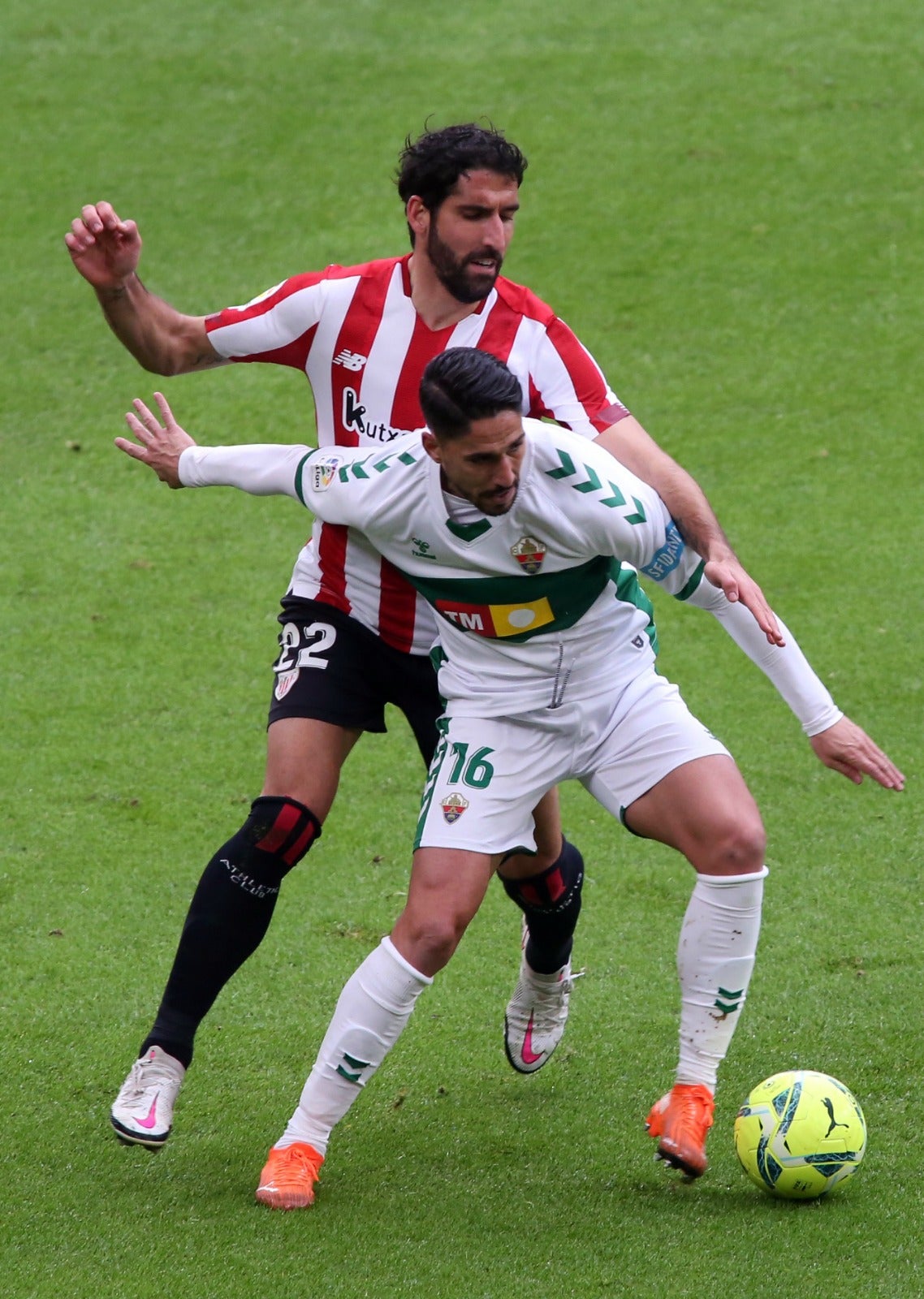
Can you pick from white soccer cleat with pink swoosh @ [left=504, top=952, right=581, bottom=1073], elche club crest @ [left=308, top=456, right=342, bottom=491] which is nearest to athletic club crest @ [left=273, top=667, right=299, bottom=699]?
elche club crest @ [left=308, top=456, right=342, bottom=491]

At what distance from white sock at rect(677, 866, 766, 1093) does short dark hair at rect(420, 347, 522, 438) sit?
3.97 ft

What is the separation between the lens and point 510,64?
13406mm

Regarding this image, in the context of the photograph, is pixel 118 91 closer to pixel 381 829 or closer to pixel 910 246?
pixel 910 246

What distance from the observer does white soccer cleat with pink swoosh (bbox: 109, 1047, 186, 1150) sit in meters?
3.79

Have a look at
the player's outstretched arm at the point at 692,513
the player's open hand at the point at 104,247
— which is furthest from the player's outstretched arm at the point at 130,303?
the player's outstretched arm at the point at 692,513

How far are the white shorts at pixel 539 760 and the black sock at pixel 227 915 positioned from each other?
0.38m

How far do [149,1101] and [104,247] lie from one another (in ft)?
7.12

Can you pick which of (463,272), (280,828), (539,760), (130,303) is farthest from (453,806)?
(130,303)

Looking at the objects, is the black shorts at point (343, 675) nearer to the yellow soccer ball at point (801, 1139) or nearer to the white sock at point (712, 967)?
the white sock at point (712, 967)

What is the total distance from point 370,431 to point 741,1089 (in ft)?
6.65

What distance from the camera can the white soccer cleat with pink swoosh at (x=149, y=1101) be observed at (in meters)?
3.79

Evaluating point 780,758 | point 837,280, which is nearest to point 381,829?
point 780,758

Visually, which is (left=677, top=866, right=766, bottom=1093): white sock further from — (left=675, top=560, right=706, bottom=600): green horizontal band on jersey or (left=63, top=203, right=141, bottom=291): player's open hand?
(left=63, top=203, right=141, bottom=291): player's open hand

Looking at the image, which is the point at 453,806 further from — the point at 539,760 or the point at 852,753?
the point at 852,753
